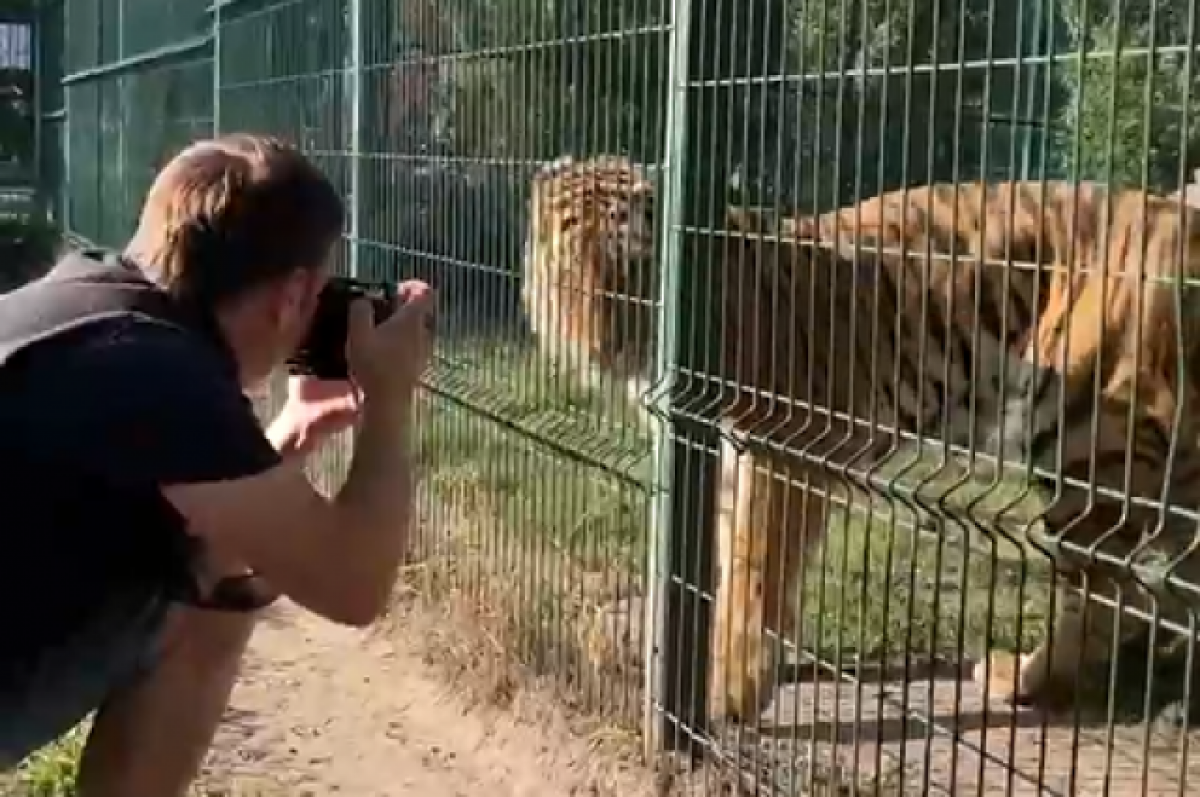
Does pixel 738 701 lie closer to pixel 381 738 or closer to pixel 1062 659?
pixel 1062 659

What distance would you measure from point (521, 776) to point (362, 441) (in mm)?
2166

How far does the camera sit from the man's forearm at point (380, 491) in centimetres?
281

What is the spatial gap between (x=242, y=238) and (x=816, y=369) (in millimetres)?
1675

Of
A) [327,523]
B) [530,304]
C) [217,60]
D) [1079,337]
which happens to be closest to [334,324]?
[327,523]

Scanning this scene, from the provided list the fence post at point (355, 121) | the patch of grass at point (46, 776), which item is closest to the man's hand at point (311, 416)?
the patch of grass at point (46, 776)

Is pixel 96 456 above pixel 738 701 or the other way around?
above

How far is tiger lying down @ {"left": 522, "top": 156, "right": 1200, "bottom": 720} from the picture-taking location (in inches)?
140

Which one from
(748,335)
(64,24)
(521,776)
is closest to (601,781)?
(521,776)

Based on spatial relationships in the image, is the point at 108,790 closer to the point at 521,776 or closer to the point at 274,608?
the point at 521,776

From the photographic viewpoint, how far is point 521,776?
4.95m

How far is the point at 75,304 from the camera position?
8.89 feet

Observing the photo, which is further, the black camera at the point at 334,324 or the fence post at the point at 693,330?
the fence post at the point at 693,330

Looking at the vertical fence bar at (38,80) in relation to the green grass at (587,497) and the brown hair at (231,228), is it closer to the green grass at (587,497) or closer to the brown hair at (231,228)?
the green grass at (587,497)

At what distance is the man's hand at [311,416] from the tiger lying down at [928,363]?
93 centimetres
